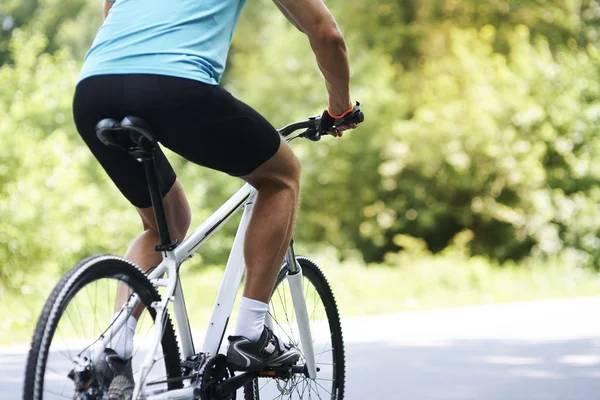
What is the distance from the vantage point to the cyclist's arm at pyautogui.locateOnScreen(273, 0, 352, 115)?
2.86 m

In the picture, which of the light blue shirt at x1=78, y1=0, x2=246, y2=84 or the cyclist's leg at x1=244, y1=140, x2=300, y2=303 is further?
the cyclist's leg at x1=244, y1=140, x2=300, y2=303

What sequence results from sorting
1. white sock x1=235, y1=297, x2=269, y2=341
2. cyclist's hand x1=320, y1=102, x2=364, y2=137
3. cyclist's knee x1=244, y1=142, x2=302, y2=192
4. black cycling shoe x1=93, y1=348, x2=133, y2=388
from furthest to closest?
cyclist's hand x1=320, y1=102, x2=364, y2=137, white sock x1=235, y1=297, x2=269, y2=341, cyclist's knee x1=244, y1=142, x2=302, y2=192, black cycling shoe x1=93, y1=348, x2=133, y2=388

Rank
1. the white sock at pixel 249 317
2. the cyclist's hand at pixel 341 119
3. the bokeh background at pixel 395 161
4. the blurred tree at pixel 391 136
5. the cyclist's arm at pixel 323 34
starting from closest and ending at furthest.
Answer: the cyclist's arm at pixel 323 34 < the white sock at pixel 249 317 < the cyclist's hand at pixel 341 119 < the bokeh background at pixel 395 161 < the blurred tree at pixel 391 136

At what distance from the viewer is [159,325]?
277cm

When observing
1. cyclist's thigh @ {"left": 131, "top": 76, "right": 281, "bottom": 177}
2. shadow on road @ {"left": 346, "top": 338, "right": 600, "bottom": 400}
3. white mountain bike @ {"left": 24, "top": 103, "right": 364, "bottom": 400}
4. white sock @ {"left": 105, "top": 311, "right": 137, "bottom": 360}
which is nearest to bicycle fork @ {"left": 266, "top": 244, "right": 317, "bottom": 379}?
white mountain bike @ {"left": 24, "top": 103, "right": 364, "bottom": 400}

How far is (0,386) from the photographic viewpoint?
491 centimetres

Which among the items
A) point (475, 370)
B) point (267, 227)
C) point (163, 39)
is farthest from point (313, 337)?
point (475, 370)

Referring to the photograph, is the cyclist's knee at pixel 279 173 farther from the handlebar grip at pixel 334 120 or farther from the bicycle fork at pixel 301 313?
the bicycle fork at pixel 301 313

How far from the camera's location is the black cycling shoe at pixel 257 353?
307 centimetres

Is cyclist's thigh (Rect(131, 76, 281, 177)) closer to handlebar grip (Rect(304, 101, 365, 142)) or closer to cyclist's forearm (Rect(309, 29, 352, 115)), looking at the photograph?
cyclist's forearm (Rect(309, 29, 352, 115))

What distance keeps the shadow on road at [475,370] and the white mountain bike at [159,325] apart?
135 cm

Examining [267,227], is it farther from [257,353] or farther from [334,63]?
[334,63]

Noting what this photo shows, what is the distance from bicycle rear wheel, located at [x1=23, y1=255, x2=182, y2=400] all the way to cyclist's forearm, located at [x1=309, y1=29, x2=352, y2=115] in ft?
2.77

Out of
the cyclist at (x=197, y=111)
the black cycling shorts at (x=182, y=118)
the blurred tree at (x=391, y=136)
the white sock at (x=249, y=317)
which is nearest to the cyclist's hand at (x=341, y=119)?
the cyclist at (x=197, y=111)
